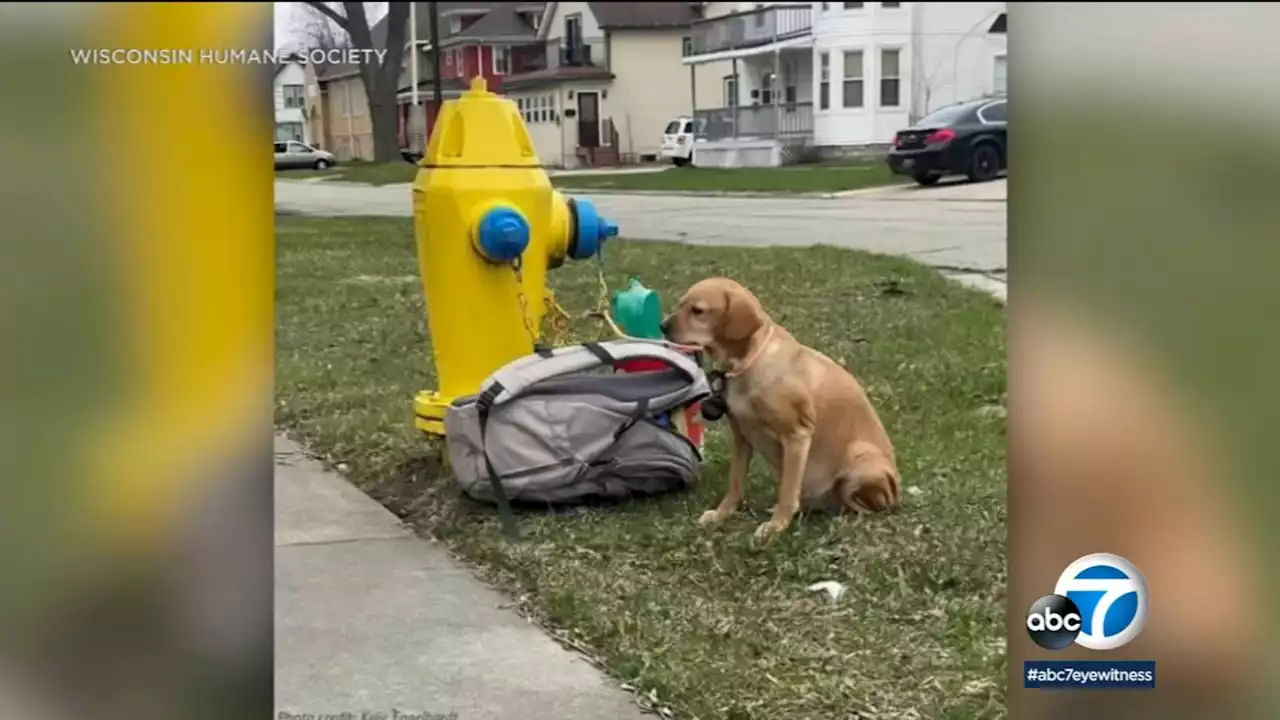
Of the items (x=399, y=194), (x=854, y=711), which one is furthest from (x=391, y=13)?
(x=854, y=711)

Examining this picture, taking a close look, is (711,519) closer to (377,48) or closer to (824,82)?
(824,82)

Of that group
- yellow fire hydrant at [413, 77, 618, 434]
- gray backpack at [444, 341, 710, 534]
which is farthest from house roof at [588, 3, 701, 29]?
gray backpack at [444, 341, 710, 534]

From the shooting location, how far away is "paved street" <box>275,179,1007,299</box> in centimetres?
269

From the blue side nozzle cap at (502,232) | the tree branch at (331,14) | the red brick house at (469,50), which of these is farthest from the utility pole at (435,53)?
the blue side nozzle cap at (502,232)

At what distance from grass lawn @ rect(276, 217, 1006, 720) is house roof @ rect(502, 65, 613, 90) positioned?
0.53 m

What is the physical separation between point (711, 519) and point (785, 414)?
0.39m

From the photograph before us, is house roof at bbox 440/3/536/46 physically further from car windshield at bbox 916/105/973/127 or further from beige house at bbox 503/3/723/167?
car windshield at bbox 916/105/973/127

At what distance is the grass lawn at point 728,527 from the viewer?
8.59ft

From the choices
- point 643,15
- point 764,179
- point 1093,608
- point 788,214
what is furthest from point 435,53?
point 1093,608

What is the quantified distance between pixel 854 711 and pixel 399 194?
1741 millimetres

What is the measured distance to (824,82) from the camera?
2600 mm

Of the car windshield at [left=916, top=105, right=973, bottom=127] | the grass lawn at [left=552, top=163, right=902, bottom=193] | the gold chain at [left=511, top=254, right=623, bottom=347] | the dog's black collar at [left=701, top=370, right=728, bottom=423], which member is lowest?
the dog's black collar at [left=701, top=370, right=728, bottom=423]

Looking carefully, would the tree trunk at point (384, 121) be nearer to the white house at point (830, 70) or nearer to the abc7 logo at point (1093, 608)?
the white house at point (830, 70)

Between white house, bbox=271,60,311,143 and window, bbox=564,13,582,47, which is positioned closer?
white house, bbox=271,60,311,143
